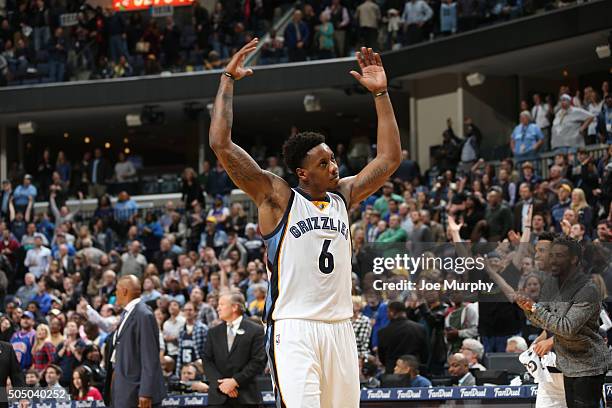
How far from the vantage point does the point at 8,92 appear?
1112 inches

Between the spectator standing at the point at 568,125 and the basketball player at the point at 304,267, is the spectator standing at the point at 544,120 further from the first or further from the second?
the basketball player at the point at 304,267

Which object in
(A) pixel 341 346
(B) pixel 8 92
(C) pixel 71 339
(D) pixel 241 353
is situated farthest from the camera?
(B) pixel 8 92

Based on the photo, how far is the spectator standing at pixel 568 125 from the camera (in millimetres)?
19359

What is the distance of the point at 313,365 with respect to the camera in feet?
19.5

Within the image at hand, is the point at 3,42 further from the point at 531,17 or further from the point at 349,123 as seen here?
the point at 531,17

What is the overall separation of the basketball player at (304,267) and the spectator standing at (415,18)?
18182 mm

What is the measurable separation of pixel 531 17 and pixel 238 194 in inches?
313

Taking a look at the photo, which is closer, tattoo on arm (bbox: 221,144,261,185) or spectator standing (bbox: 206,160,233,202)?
tattoo on arm (bbox: 221,144,261,185)

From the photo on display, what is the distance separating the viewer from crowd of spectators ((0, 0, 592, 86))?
24.4 meters

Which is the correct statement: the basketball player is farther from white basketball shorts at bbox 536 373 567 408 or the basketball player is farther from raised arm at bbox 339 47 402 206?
white basketball shorts at bbox 536 373 567 408

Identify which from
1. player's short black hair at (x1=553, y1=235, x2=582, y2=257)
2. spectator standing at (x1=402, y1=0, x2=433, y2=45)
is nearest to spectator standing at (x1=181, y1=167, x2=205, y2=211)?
spectator standing at (x1=402, y1=0, x2=433, y2=45)

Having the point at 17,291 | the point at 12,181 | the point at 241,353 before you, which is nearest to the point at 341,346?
the point at 241,353

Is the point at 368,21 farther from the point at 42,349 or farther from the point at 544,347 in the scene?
the point at 544,347

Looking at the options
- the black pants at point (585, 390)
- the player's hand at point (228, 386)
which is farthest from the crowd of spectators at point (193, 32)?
the black pants at point (585, 390)
